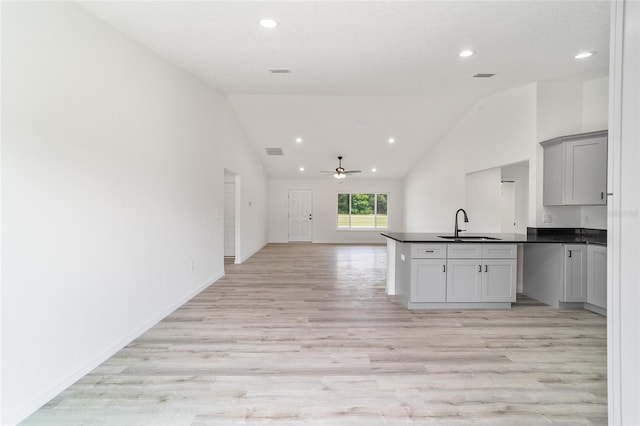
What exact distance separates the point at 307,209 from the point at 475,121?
6468 millimetres

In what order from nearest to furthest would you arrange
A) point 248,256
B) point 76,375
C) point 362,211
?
point 76,375 < point 248,256 < point 362,211

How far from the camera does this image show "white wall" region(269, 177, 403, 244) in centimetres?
1084

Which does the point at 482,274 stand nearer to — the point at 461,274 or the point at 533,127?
the point at 461,274

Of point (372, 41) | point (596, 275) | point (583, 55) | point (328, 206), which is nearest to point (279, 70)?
point (372, 41)

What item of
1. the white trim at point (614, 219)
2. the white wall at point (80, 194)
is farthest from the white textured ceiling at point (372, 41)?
the white trim at point (614, 219)

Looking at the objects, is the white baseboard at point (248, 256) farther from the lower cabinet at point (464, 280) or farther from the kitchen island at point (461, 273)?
the lower cabinet at point (464, 280)

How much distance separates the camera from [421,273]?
3736mm

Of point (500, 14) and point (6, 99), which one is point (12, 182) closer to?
point (6, 99)

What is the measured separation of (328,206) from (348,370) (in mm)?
8756

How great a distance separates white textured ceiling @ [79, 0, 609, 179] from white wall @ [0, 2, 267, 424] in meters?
0.47

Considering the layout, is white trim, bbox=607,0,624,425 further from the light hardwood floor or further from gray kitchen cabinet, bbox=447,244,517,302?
gray kitchen cabinet, bbox=447,244,517,302

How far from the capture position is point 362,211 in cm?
1111

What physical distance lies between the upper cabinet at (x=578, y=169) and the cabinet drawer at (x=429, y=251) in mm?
1827

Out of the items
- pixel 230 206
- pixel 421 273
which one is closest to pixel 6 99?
pixel 421 273
